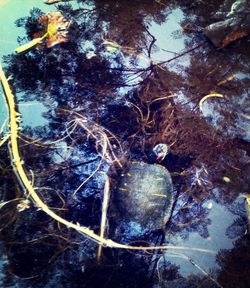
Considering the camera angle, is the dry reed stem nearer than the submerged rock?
Yes

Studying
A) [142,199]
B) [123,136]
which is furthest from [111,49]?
[142,199]

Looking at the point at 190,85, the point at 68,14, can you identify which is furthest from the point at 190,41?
the point at 68,14

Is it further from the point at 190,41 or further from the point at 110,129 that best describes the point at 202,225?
the point at 190,41

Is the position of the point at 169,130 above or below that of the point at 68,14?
below

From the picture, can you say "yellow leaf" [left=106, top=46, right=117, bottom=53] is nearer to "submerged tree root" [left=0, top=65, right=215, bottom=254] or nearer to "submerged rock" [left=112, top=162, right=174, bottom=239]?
"submerged tree root" [left=0, top=65, right=215, bottom=254]

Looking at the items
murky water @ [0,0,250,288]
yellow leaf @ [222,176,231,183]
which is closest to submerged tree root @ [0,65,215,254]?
murky water @ [0,0,250,288]

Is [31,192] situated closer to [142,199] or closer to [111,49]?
[142,199]
